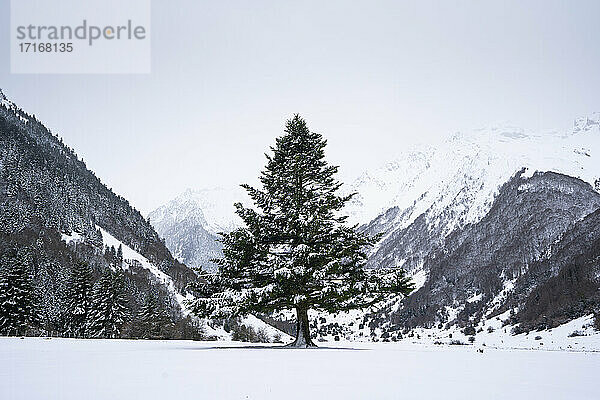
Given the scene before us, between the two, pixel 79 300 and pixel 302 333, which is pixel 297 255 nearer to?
pixel 302 333

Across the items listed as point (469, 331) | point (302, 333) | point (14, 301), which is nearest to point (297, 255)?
point (302, 333)

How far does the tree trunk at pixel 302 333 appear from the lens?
63.0 feet

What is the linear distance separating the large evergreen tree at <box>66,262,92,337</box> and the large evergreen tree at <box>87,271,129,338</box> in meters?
1.23

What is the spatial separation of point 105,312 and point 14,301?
14633mm

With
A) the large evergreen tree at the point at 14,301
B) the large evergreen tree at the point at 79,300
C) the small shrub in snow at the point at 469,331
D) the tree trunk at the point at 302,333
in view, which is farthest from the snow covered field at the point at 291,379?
the small shrub in snow at the point at 469,331

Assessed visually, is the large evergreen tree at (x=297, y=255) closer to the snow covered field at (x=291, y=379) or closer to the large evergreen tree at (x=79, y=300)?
the snow covered field at (x=291, y=379)

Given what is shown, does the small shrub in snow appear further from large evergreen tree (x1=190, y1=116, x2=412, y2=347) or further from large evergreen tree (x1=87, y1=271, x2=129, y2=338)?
large evergreen tree (x1=190, y1=116, x2=412, y2=347)

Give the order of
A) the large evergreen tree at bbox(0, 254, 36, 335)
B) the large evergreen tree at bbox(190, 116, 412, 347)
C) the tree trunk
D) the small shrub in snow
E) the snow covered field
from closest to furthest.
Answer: the snow covered field
the large evergreen tree at bbox(190, 116, 412, 347)
the tree trunk
the large evergreen tree at bbox(0, 254, 36, 335)
the small shrub in snow

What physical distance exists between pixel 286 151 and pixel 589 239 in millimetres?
192894

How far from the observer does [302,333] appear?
64.2 feet

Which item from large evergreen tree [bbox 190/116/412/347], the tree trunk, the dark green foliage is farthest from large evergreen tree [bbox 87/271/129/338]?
the tree trunk

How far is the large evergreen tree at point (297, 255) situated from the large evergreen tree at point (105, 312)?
4936 cm

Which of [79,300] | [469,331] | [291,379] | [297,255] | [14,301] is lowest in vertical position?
[469,331]

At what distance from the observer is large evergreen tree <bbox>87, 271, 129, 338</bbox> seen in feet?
202
